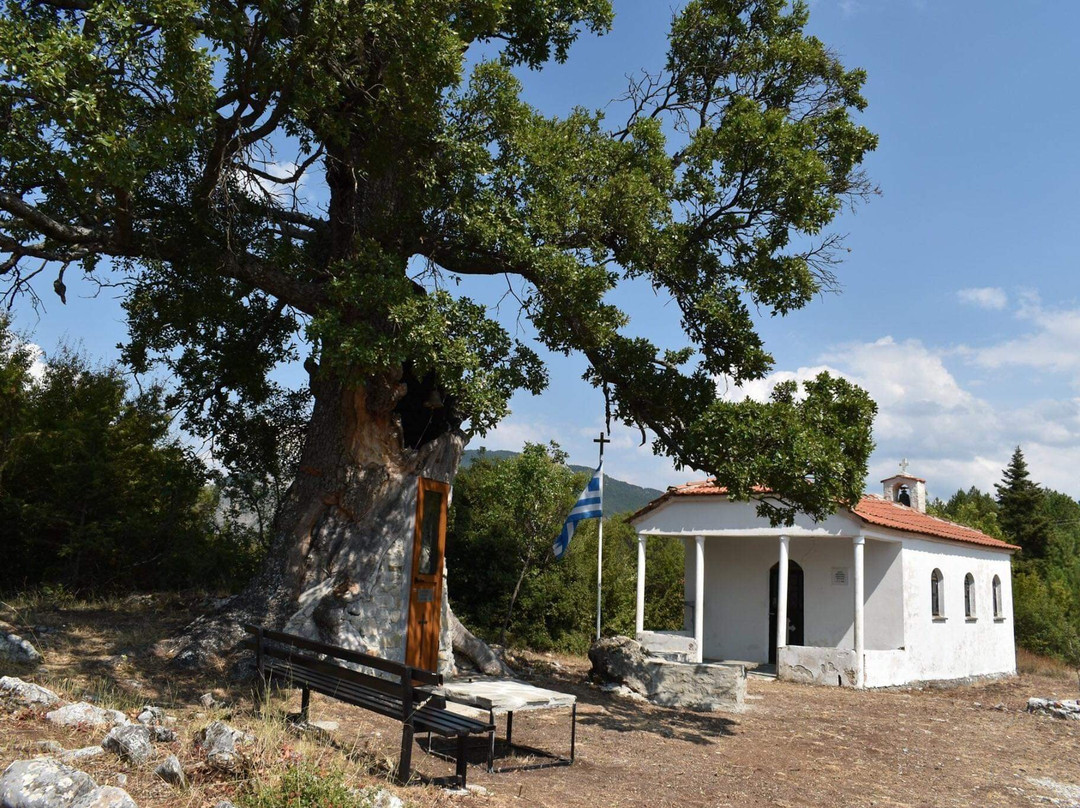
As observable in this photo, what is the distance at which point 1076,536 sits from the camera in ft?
188

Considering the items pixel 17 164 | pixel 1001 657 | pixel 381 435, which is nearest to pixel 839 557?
pixel 1001 657

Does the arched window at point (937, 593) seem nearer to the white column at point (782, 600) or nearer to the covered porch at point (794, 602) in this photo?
the covered porch at point (794, 602)

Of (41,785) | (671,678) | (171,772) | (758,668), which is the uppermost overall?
(41,785)

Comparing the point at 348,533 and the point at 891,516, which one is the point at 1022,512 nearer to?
the point at 891,516

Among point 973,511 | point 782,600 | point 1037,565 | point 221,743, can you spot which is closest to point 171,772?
point 221,743

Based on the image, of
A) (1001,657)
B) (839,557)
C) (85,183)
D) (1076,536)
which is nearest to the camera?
(85,183)

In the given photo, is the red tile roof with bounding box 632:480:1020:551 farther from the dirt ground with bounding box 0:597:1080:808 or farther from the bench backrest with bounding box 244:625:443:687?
the bench backrest with bounding box 244:625:443:687

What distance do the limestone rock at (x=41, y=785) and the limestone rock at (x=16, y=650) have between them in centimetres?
517

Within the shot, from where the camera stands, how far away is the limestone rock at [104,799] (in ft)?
14.2

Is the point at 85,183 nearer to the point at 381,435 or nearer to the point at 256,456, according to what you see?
the point at 381,435

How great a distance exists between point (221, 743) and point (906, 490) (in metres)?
22.0

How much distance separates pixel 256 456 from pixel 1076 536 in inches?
2338

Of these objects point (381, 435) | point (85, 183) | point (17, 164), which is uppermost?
point (17, 164)

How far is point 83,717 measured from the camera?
618cm
